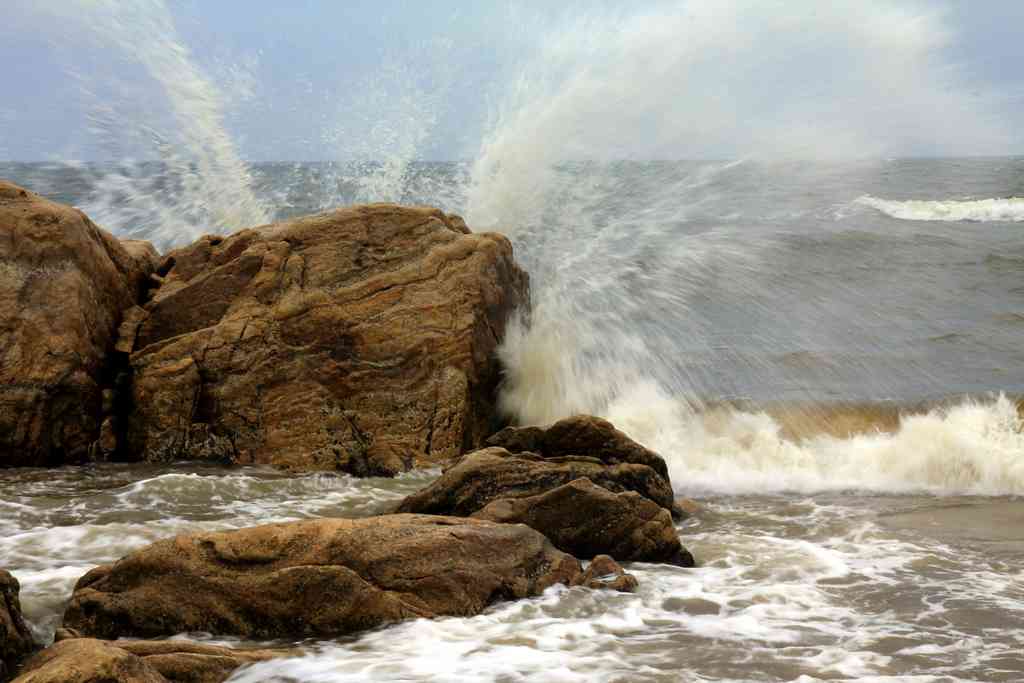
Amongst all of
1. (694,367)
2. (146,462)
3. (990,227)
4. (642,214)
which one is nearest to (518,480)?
(146,462)

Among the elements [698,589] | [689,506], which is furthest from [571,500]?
[689,506]

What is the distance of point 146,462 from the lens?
25.8 ft

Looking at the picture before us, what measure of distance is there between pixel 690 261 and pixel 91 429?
9.00 metres

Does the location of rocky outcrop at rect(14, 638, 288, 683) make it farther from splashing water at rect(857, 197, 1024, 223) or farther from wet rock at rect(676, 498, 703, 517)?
splashing water at rect(857, 197, 1024, 223)

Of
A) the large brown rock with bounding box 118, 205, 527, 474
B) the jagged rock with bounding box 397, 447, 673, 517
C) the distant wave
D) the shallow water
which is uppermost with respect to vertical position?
the distant wave

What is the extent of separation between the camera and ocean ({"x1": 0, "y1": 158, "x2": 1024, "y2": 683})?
4.43 metres

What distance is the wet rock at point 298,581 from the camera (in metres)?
4.52

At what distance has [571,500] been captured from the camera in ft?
18.8

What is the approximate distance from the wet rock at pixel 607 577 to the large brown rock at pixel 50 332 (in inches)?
169

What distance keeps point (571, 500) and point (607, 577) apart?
1.92ft

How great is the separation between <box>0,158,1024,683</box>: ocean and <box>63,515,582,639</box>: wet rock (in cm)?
17

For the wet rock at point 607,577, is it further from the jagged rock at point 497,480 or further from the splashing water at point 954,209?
the splashing water at point 954,209

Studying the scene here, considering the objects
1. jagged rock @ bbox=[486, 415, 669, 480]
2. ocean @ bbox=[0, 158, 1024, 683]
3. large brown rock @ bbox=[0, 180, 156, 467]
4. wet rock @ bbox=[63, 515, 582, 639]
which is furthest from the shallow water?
jagged rock @ bbox=[486, 415, 669, 480]

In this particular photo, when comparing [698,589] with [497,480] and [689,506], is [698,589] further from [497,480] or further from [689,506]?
[689,506]
